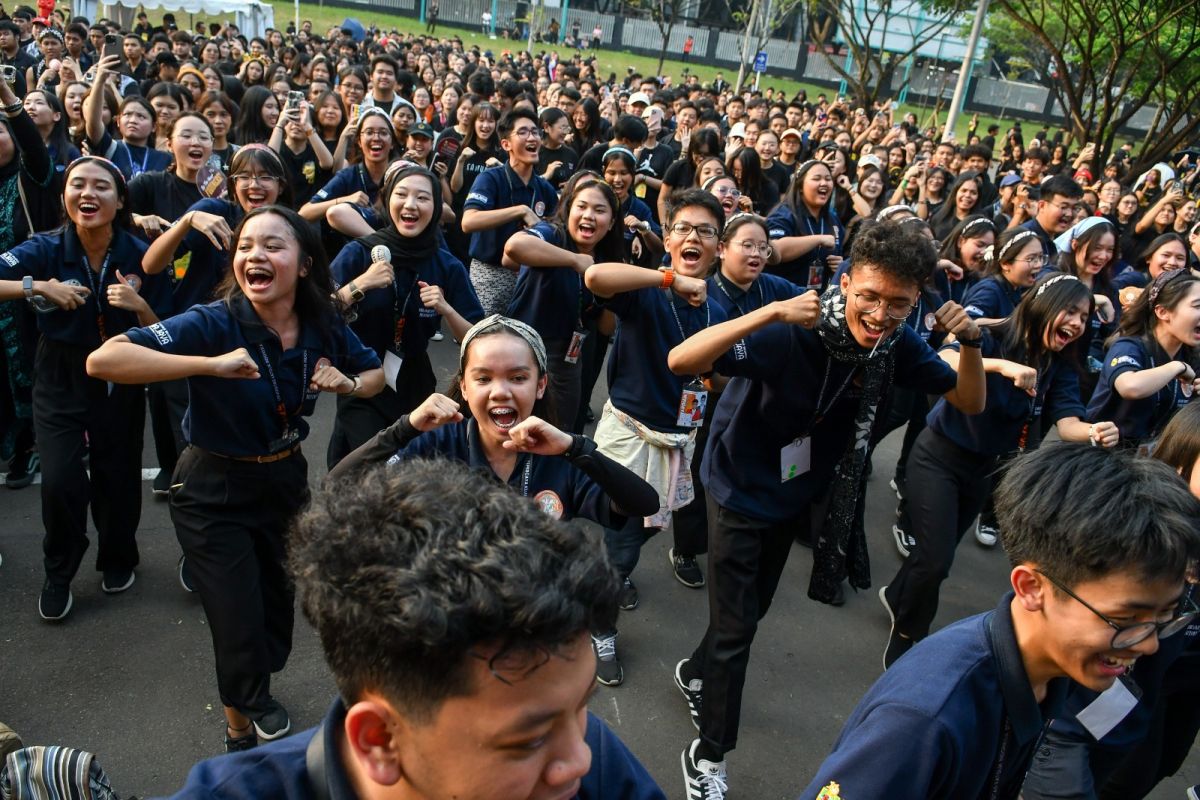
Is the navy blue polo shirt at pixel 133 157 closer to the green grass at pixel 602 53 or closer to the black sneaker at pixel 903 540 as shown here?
the black sneaker at pixel 903 540

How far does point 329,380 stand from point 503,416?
0.87 metres

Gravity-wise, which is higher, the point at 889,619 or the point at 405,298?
the point at 405,298

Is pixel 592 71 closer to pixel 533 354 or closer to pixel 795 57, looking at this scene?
pixel 533 354

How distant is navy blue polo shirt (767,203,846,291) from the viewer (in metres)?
6.96

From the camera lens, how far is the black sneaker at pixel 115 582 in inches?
174

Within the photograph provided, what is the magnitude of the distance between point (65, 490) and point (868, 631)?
13.6ft

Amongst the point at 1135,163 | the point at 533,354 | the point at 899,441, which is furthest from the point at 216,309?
the point at 1135,163

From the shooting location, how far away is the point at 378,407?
451 centimetres

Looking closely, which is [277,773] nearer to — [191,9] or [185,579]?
[185,579]

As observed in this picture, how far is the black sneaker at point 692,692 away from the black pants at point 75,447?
280 cm

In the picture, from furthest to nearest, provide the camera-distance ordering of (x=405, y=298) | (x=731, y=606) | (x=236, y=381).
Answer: (x=405, y=298) < (x=731, y=606) < (x=236, y=381)

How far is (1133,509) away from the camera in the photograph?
1.93 m

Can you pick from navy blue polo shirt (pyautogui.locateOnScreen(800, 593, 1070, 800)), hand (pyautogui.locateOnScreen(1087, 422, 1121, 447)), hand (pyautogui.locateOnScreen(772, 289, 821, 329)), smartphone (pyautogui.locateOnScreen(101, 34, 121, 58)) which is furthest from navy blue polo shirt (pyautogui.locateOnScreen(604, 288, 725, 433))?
smartphone (pyautogui.locateOnScreen(101, 34, 121, 58))

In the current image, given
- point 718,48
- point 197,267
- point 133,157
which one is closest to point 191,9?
point 133,157
